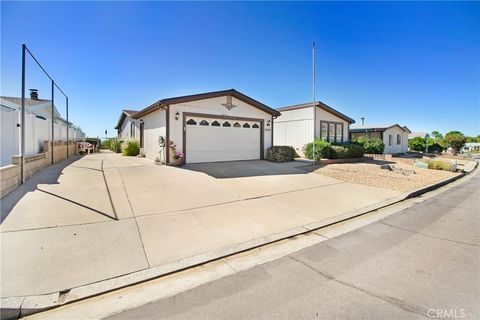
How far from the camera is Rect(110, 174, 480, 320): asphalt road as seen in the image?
2.31 m

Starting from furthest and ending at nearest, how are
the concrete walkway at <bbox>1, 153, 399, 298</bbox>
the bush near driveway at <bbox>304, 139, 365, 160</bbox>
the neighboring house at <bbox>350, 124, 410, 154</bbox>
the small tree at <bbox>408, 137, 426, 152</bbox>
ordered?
the small tree at <bbox>408, 137, 426, 152</bbox> → the neighboring house at <bbox>350, 124, 410, 154</bbox> → the bush near driveway at <bbox>304, 139, 365, 160</bbox> → the concrete walkway at <bbox>1, 153, 399, 298</bbox>

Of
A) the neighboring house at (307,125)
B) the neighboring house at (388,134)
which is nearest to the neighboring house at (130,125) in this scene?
the neighboring house at (307,125)

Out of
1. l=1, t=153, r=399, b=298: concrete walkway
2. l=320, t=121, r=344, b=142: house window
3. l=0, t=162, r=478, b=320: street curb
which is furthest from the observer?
l=320, t=121, r=344, b=142: house window

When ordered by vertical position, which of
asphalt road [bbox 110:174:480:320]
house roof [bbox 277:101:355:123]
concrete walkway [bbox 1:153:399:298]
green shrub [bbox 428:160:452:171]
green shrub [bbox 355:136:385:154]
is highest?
house roof [bbox 277:101:355:123]

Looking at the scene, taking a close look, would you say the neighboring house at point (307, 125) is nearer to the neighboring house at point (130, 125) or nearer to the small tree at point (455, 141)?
the neighboring house at point (130, 125)

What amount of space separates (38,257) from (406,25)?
15.2m

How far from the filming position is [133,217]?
465cm

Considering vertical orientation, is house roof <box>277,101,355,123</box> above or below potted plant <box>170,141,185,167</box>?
above

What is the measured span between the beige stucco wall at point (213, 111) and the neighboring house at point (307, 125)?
4282 millimetres

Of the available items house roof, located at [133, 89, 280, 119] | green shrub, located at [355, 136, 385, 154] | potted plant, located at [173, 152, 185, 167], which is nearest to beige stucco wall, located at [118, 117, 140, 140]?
house roof, located at [133, 89, 280, 119]

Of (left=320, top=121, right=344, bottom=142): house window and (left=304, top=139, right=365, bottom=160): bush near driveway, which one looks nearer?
(left=304, top=139, right=365, bottom=160): bush near driveway

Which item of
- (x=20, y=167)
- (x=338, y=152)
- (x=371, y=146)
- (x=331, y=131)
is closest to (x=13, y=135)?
(x=20, y=167)

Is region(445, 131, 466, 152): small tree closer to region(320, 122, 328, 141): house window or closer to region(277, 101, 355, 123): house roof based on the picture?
region(277, 101, 355, 123): house roof

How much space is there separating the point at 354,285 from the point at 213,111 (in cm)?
1057
